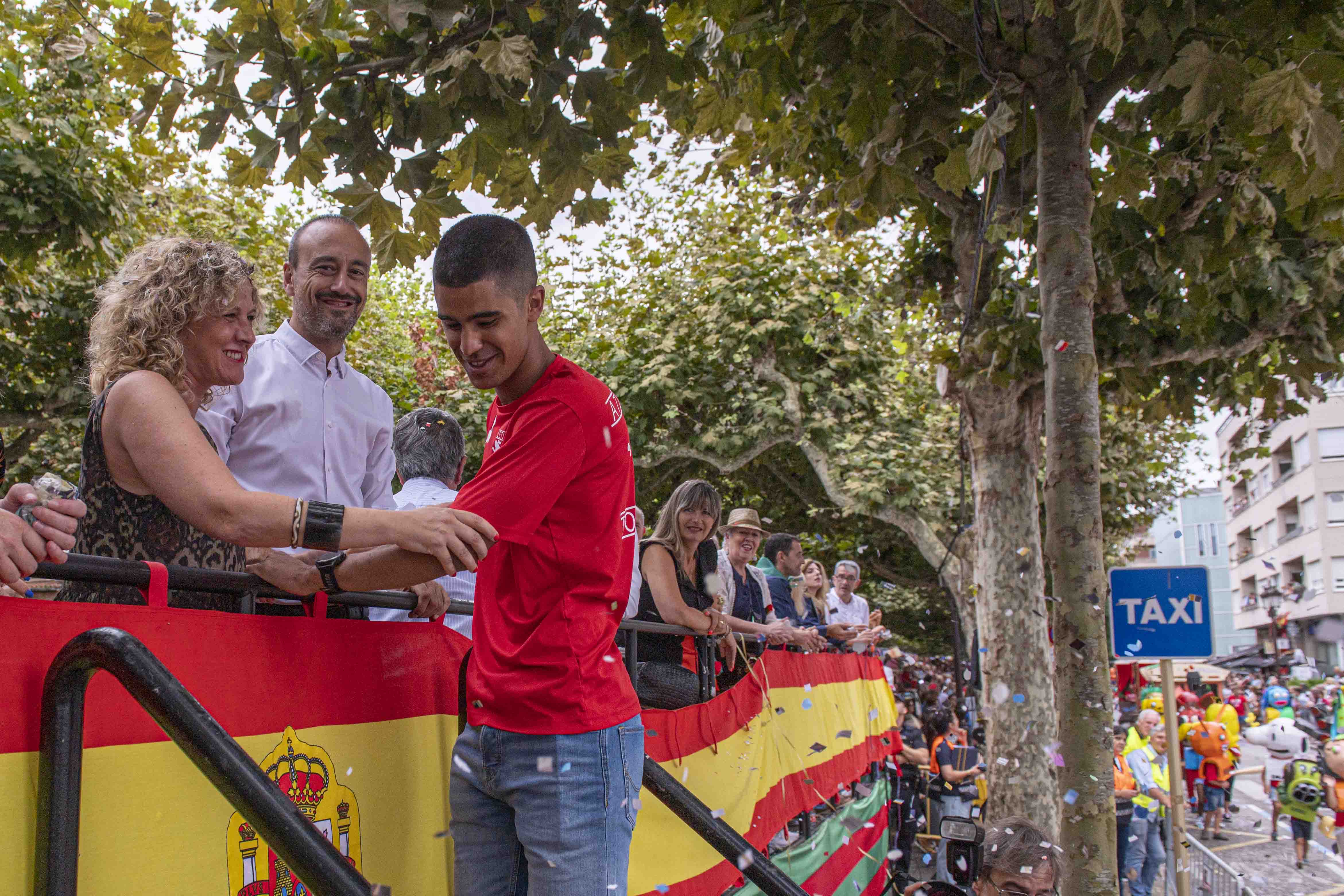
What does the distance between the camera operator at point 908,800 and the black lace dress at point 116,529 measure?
32.7 ft

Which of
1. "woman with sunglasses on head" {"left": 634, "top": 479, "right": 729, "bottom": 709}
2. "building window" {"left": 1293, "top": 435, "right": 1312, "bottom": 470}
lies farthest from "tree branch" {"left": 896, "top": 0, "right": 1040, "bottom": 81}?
"building window" {"left": 1293, "top": 435, "right": 1312, "bottom": 470}

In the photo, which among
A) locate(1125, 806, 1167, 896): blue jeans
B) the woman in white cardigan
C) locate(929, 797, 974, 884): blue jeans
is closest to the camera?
the woman in white cardigan

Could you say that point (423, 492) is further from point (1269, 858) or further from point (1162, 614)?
point (1269, 858)

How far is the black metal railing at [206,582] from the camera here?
1794 mm

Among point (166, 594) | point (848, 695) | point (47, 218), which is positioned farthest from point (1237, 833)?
point (166, 594)

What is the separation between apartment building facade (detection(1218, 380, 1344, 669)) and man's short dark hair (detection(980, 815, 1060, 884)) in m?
49.6

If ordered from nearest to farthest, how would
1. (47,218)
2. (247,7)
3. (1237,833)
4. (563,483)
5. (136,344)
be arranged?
(563,483) → (136,344) → (247,7) → (47,218) → (1237,833)

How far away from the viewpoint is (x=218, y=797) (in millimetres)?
2020

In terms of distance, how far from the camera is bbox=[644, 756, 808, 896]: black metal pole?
2615mm

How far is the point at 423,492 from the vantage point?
13.7 ft

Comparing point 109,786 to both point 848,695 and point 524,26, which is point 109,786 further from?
point 848,695

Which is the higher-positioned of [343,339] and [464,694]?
[343,339]

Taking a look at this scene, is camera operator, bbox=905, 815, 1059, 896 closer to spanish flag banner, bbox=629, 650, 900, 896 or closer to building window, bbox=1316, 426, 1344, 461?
spanish flag banner, bbox=629, 650, 900, 896

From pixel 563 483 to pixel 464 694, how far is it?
601 mm
